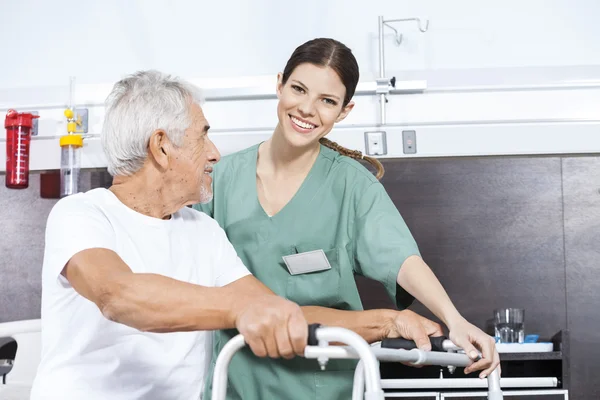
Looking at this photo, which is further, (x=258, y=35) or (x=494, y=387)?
(x=258, y=35)

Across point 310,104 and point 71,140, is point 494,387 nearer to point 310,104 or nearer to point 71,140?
point 310,104

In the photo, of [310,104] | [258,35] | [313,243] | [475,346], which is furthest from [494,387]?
[258,35]

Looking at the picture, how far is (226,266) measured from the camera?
1724 millimetres

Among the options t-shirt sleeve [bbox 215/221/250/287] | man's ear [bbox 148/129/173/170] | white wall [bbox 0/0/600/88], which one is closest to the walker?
t-shirt sleeve [bbox 215/221/250/287]

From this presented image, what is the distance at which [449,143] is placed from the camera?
3561 millimetres

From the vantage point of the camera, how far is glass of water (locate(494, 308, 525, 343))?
3.47 meters

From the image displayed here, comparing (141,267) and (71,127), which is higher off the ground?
(71,127)

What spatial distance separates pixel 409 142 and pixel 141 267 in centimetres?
219

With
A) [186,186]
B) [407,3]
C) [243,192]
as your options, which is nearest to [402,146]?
[407,3]

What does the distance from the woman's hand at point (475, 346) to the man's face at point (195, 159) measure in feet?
1.84

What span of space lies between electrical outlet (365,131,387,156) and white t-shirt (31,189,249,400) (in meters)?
2.00

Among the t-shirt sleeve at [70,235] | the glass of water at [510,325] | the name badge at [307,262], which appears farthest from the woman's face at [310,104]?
the glass of water at [510,325]

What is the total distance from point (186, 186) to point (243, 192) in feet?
1.19

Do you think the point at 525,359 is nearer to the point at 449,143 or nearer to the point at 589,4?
the point at 449,143
